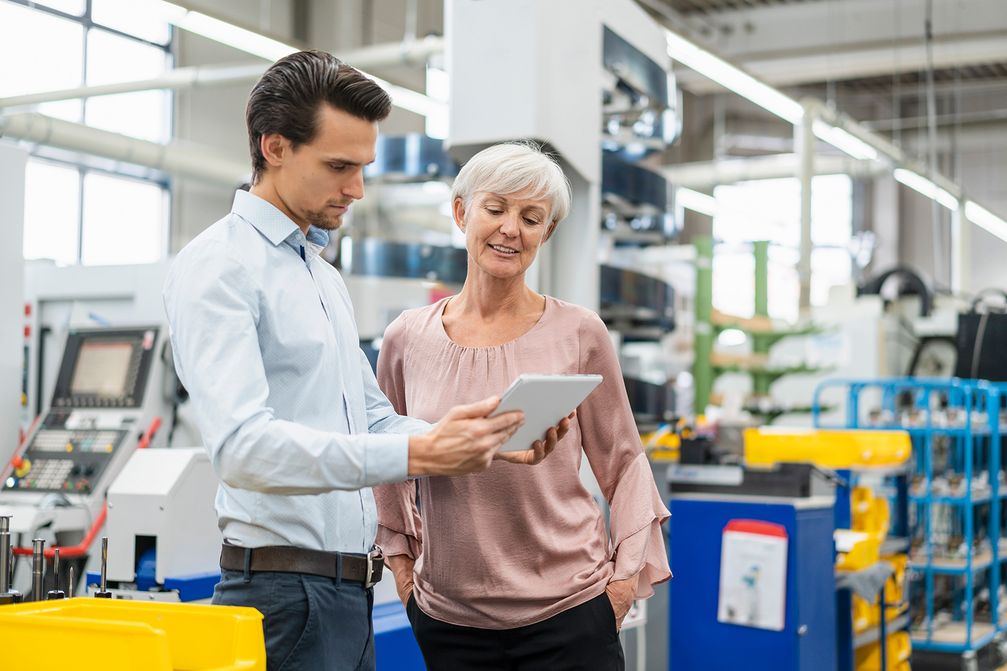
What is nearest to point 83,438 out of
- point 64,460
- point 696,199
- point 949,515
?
point 64,460

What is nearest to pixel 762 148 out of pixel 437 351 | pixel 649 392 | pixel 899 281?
pixel 899 281

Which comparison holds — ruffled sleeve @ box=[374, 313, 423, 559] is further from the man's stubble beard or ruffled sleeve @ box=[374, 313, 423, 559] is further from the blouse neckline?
the man's stubble beard

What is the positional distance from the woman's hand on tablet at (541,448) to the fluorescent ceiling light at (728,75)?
18.1 feet

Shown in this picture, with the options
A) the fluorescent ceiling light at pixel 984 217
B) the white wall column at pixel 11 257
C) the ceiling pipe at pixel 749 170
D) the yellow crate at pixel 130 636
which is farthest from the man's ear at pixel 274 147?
the fluorescent ceiling light at pixel 984 217

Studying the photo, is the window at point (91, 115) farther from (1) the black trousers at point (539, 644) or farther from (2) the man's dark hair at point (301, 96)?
(2) the man's dark hair at point (301, 96)

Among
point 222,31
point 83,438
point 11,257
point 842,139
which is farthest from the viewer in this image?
point 842,139

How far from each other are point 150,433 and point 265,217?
313cm

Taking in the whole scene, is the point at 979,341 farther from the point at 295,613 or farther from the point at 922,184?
the point at 295,613

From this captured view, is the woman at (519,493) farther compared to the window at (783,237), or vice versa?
the window at (783,237)

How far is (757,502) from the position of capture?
14.1ft

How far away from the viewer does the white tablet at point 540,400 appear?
5.09 ft

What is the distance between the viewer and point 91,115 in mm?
10406

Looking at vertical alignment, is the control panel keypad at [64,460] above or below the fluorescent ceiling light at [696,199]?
below

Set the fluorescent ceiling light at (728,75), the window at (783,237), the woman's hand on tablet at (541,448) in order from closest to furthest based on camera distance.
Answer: the woman's hand on tablet at (541,448) → the fluorescent ceiling light at (728,75) → the window at (783,237)
